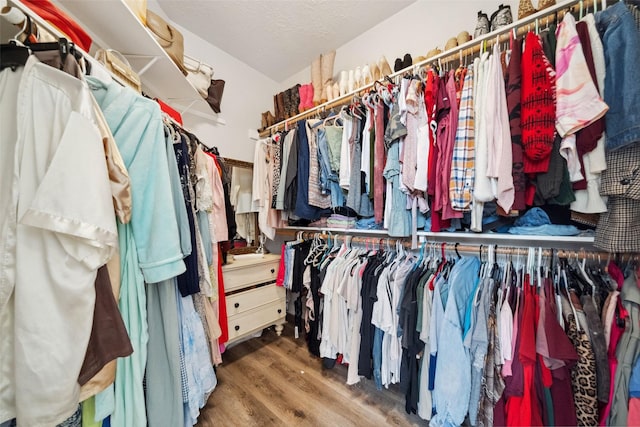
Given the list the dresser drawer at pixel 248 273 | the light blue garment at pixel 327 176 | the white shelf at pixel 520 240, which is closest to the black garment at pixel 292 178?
the light blue garment at pixel 327 176

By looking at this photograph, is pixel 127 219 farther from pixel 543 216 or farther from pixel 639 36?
pixel 639 36

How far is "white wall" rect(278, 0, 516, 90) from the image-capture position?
4.72 ft

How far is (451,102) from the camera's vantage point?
1.11m

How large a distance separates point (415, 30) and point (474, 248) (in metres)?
1.69

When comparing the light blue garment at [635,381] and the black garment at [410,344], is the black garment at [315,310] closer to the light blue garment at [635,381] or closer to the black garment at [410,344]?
the black garment at [410,344]

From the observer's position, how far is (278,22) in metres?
1.80

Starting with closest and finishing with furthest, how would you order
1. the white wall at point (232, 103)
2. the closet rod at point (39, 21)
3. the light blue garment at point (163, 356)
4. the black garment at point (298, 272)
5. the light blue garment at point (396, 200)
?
the closet rod at point (39, 21) < the light blue garment at point (163, 356) < the light blue garment at point (396, 200) < the black garment at point (298, 272) < the white wall at point (232, 103)

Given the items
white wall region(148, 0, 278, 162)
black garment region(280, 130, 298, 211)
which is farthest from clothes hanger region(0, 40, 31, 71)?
white wall region(148, 0, 278, 162)

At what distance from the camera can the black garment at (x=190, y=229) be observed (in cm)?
93

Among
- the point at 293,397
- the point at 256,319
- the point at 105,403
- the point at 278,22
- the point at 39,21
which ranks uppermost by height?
the point at 278,22

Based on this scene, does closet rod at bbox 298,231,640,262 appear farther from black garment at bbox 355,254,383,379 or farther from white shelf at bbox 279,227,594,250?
black garment at bbox 355,254,383,379

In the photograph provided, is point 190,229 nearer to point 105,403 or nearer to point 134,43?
point 105,403

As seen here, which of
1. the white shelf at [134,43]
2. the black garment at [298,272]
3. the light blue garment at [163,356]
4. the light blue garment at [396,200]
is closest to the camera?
the light blue garment at [163,356]

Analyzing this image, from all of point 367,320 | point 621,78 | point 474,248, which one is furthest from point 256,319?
point 621,78
